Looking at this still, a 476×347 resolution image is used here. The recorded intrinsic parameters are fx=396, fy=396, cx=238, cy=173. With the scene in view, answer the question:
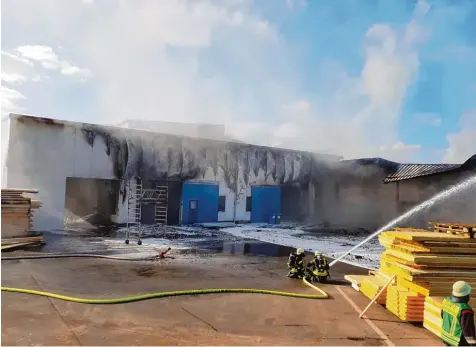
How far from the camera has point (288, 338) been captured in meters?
6.20

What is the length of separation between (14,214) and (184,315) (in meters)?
10.8

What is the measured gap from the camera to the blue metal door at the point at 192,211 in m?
25.1

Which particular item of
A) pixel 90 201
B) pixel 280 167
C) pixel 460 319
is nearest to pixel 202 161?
pixel 280 167

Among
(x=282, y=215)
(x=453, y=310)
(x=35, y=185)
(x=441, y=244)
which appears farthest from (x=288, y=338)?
(x=282, y=215)

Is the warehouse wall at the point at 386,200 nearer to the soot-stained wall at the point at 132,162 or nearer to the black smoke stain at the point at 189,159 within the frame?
the soot-stained wall at the point at 132,162

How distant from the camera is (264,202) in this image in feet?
92.4

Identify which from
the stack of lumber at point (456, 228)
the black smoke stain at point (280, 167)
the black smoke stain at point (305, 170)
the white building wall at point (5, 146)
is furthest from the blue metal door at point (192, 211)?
the stack of lumber at point (456, 228)

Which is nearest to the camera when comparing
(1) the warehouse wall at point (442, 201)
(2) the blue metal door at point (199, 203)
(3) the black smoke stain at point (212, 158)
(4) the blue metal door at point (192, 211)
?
(1) the warehouse wall at point (442, 201)

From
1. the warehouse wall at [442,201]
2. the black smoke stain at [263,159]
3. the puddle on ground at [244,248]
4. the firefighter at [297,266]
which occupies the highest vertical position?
the black smoke stain at [263,159]

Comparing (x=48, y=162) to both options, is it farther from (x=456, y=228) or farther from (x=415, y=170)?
(x=415, y=170)

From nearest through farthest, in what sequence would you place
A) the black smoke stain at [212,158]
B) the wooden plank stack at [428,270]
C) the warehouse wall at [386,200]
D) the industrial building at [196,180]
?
the wooden plank stack at [428,270]
the industrial building at [196,180]
the warehouse wall at [386,200]
the black smoke stain at [212,158]

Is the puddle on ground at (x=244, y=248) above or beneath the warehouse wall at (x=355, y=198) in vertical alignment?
beneath

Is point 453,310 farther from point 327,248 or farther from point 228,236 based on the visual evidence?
point 228,236

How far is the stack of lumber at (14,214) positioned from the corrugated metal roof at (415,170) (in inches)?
779
